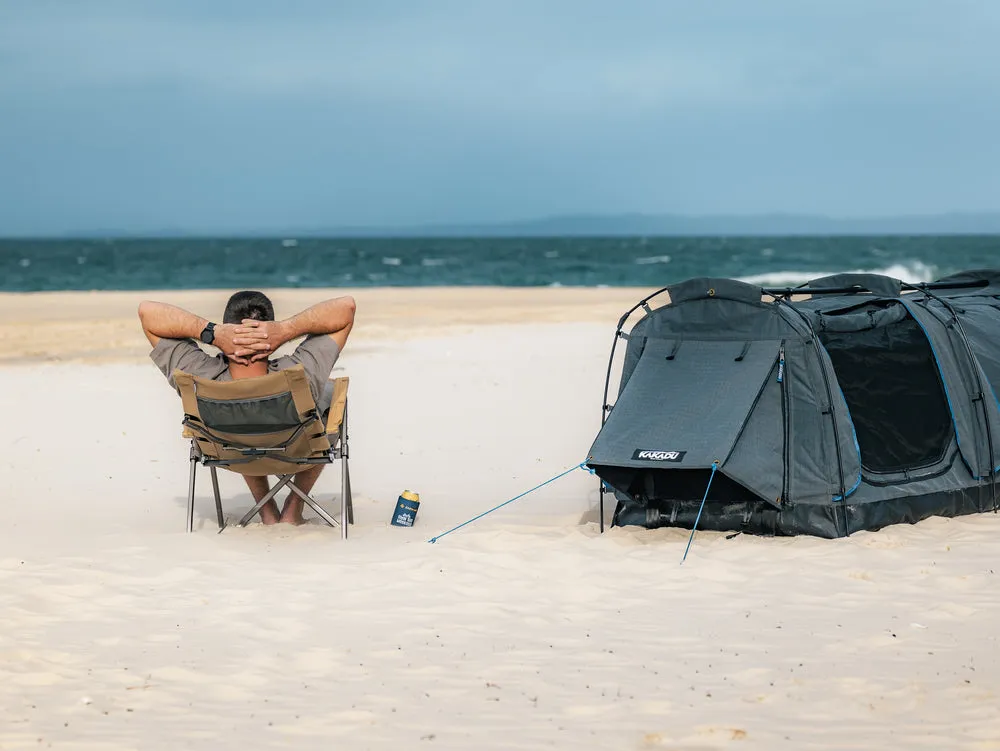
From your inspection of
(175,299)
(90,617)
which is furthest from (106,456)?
(175,299)

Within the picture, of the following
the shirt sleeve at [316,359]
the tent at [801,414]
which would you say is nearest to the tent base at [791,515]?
the tent at [801,414]

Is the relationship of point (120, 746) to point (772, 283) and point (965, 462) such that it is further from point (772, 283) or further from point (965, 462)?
point (772, 283)

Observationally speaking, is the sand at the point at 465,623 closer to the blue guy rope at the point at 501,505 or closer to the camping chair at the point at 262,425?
the blue guy rope at the point at 501,505

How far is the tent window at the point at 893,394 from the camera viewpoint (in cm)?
655

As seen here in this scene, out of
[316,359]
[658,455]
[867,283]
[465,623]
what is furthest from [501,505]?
[867,283]

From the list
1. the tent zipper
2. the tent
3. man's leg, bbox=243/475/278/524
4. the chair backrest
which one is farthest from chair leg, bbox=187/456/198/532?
the tent zipper

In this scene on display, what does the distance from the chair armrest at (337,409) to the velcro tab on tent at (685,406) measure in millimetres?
1233

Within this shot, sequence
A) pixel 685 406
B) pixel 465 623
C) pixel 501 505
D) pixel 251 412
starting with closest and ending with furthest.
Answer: pixel 465 623 → pixel 251 412 → pixel 685 406 → pixel 501 505

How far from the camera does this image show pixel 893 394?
6703 mm

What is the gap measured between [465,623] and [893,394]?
296 cm

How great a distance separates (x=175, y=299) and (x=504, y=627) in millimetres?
23611

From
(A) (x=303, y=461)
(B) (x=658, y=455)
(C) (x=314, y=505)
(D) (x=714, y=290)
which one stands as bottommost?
(C) (x=314, y=505)

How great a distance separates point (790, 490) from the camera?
6.12m

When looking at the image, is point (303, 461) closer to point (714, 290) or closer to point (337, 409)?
point (337, 409)
